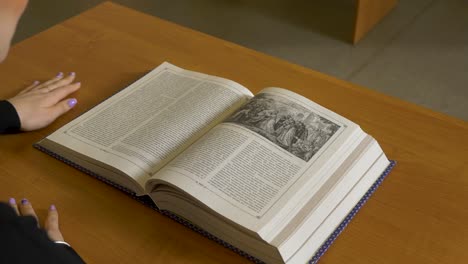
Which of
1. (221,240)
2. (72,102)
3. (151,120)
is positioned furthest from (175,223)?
(72,102)

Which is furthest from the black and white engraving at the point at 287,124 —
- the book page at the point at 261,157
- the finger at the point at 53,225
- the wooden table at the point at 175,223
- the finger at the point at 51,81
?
the finger at the point at 51,81

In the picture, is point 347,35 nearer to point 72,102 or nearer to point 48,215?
point 72,102

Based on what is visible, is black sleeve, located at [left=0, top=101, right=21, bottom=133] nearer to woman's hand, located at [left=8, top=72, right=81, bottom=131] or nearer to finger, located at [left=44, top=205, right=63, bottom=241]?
woman's hand, located at [left=8, top=72, right=81, bottom=131]

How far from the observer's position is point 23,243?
542 millimetres

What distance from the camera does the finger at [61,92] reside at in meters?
0.91

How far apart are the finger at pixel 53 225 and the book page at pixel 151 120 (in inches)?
3.8

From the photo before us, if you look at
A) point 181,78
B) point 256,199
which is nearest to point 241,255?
point 256,199

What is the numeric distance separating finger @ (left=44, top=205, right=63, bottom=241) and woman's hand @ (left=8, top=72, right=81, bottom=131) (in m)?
0.21

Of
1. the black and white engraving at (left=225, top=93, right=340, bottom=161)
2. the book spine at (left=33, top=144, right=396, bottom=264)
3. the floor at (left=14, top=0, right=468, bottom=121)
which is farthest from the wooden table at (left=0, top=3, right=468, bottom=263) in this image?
the floor at (left=14, top=0, right=468, bottom=121)

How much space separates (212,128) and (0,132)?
14.3 inches

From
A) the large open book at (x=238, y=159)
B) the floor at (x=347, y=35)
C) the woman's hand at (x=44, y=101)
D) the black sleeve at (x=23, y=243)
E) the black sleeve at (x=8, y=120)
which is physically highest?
the floor at (x=347, y=35)

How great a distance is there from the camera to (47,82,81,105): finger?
91cm

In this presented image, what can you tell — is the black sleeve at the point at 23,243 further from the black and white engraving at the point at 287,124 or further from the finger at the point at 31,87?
the finger at the point at 31,87

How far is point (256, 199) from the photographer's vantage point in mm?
642
